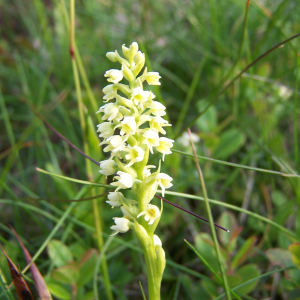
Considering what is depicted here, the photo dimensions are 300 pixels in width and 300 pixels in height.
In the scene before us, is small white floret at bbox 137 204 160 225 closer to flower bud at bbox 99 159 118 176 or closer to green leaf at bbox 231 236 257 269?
flower bud at bbox 99 159 118 176

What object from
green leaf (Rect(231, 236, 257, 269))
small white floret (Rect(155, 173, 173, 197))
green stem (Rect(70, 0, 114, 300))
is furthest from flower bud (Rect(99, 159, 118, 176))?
green leaf (Rect(231, 236, 257, 269))

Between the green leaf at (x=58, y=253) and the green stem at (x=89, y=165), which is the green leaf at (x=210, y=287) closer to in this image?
the green stem at (x=89, y=165)

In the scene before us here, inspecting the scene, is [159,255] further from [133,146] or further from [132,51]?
[132,51]

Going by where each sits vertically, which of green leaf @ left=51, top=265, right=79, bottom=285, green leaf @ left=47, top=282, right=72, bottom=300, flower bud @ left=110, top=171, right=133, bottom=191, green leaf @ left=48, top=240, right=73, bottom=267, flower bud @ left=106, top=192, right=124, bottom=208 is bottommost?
green leaf @ left=47, top=282, right=72, bottom=300

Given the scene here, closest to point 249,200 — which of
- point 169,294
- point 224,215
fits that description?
point 224,215

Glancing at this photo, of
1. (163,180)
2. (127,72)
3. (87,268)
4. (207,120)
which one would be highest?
(207,120)

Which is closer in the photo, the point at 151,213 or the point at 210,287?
the point at 151,213

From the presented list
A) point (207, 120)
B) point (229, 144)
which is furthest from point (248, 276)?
point (207, 120)

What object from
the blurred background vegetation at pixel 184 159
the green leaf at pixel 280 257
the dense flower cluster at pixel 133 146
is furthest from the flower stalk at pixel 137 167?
the green leaf at pixel 280 257
